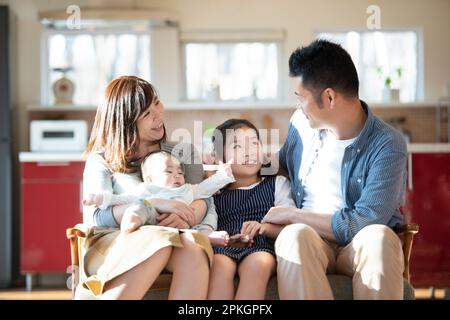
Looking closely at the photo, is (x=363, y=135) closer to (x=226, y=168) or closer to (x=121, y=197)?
(x=226, y=168)

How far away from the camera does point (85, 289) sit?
7.82 feet

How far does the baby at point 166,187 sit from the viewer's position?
8.34ft

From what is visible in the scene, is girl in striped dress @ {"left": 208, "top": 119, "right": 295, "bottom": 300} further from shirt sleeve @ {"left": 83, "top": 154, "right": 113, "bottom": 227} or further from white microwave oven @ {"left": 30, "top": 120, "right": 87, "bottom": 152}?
white microwave oven @ {"left": 30, "top": 120, "right": 87, "bottom": 152}

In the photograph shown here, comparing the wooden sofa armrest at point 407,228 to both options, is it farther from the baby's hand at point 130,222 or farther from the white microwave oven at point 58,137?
the white microwave oven at point 58,137

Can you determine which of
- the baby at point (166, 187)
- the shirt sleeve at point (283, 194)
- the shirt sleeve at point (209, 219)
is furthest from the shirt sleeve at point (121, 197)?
the shirt sleeve at point (283, 194)

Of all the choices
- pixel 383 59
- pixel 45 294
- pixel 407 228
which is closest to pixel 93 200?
pixel 407 228

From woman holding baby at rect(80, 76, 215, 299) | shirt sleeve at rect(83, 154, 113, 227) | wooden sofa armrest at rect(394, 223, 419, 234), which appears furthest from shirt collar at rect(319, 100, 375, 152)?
Result: shirt sleeve at rect(83, 154, 113, 227)

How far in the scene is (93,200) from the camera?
2.53 metres

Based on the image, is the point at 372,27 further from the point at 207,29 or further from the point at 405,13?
the point at 207,29

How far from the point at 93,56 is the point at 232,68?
1.12 meters

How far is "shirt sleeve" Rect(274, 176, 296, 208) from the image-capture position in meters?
2.67

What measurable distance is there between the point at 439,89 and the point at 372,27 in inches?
27.2
